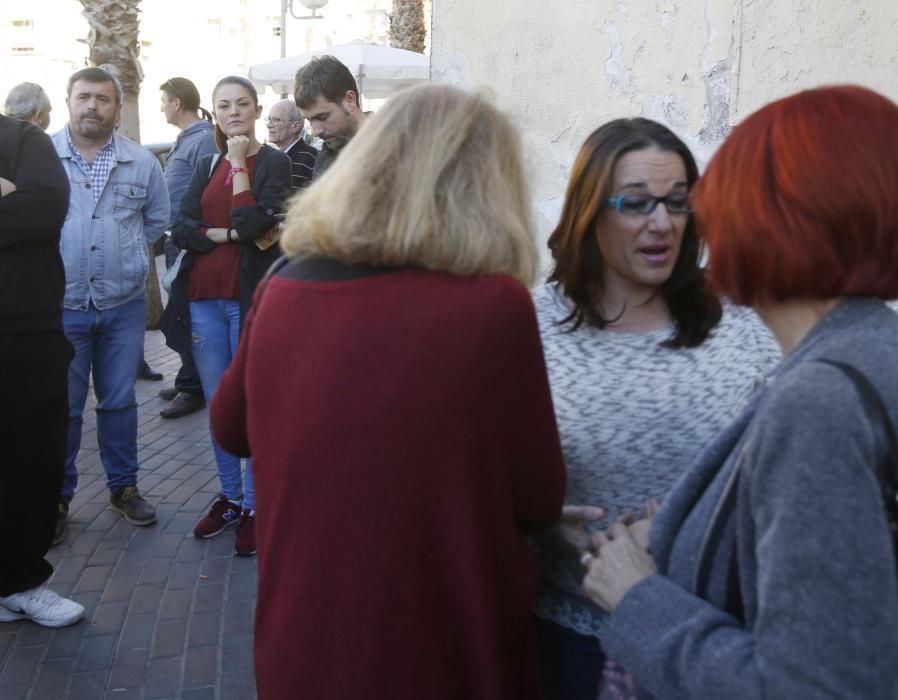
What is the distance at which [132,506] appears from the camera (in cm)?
477

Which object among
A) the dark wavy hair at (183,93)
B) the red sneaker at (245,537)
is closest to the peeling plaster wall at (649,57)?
the red sneaker at (245,537)

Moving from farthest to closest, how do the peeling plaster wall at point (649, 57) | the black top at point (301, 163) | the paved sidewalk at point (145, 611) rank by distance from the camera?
1. the black top at point (301, 163)
2. the paved sidewalk at point (145, 611)
3. the peeling plaster wall at point (649, 57)

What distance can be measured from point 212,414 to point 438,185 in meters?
0.69

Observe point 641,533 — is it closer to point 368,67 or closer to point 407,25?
point 368,67

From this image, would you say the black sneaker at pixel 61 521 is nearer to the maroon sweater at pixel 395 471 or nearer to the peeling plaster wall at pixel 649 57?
the peeling plaster wall at pixel 649 57

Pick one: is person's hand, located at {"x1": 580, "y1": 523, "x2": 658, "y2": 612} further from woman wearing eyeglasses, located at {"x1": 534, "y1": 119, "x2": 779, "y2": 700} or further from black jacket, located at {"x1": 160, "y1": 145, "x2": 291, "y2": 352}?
black jacket, located at {"x1": 160, "y1": 145, "x2": 291, "y2": 352}

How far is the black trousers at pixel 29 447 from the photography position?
335 cm

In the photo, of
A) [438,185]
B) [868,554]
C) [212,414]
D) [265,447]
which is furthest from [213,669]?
[868,554]

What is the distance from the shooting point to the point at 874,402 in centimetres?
98

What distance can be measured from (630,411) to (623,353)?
0.43ft

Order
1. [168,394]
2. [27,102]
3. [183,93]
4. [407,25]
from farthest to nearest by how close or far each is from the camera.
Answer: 1. [407,25]
2. [168,394]
3. [183,93]
4. [27,102]

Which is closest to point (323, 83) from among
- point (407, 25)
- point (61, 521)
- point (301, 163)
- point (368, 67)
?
point (301, 163)

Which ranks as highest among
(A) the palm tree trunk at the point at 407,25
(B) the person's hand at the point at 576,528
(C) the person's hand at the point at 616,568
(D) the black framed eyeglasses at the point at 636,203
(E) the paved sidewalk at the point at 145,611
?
(A) the palm tree trunk at the point at 407,25

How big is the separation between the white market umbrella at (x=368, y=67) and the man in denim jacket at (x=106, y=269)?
6.60 meters
